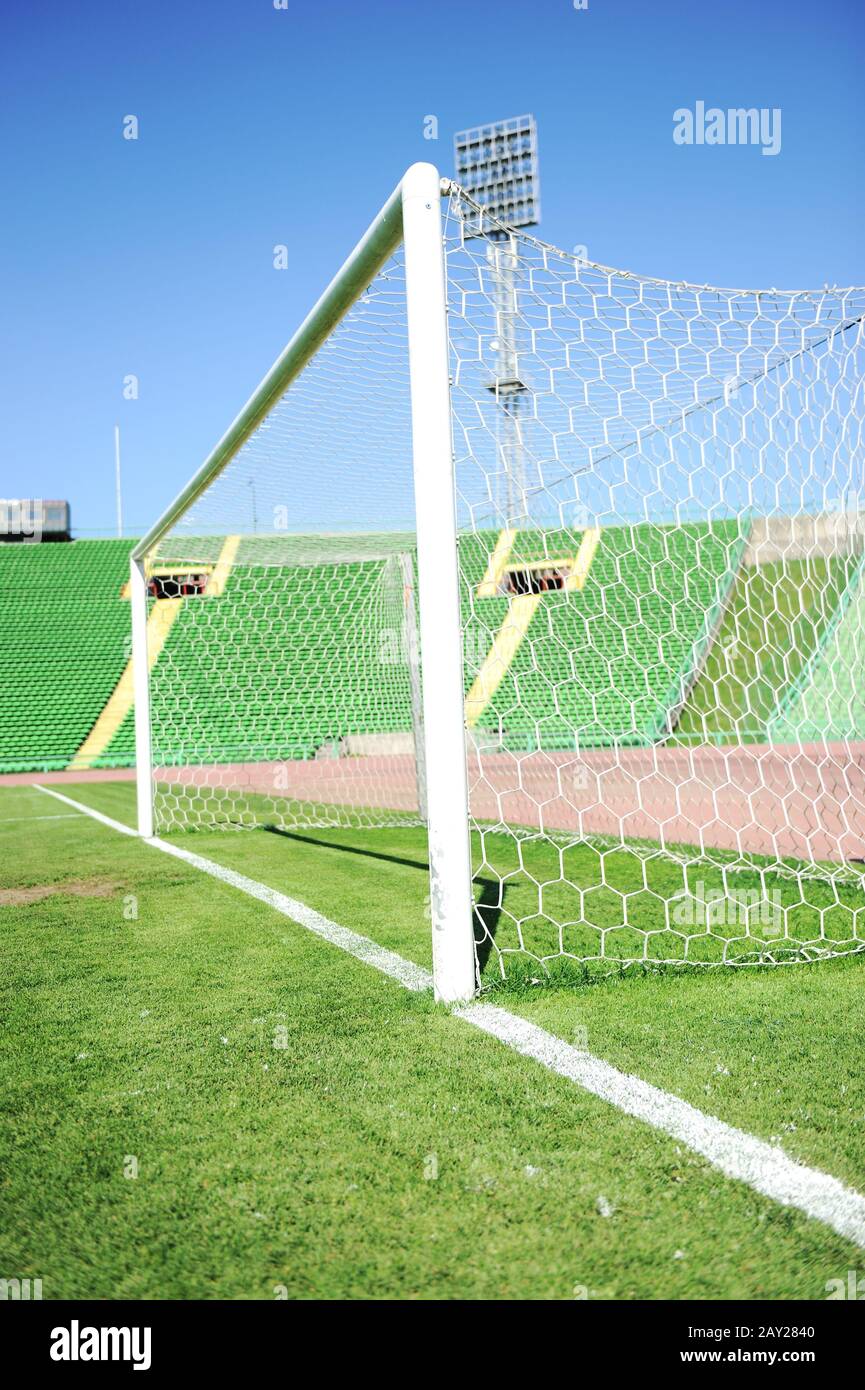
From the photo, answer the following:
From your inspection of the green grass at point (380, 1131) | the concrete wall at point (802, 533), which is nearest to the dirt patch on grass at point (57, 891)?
the green grass at point (380, 1131)

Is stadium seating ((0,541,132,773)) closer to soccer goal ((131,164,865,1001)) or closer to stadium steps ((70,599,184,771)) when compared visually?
stadium steps ((70,599,184,771))

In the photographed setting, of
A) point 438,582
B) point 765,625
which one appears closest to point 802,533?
point 765,625

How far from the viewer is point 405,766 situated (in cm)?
1143

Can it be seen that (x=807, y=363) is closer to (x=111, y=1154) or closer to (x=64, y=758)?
(x=111, y=1154)

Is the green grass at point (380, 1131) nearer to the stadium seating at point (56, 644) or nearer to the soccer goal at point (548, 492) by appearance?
the soccer goal at point (548, 492)

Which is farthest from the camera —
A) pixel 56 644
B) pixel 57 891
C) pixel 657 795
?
pixel 56 644

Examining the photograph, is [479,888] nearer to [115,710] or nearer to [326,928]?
[326,928]

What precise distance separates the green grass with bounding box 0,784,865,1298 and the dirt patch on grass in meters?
1.35

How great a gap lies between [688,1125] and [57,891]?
3.99 meters

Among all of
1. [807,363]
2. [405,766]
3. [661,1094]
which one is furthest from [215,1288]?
[405,766]

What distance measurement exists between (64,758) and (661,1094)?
2072cm

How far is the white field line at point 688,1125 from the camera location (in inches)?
64.2

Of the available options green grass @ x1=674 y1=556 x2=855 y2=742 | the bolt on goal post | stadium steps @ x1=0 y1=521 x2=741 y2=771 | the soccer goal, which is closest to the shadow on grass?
the soccer goal

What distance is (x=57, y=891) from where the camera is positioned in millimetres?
5043
